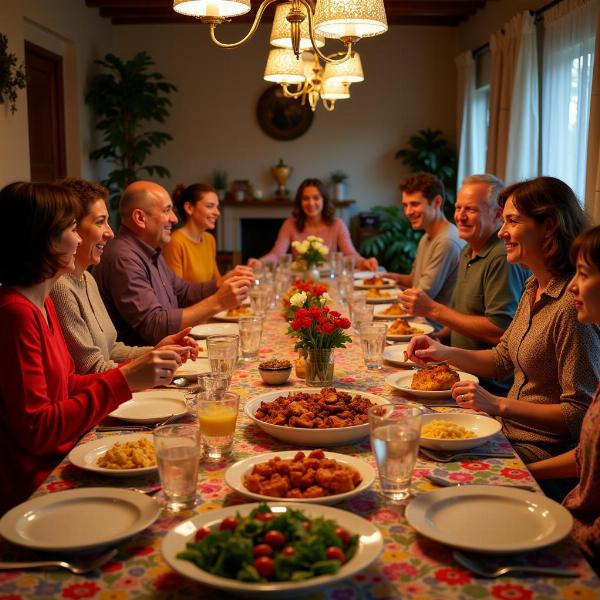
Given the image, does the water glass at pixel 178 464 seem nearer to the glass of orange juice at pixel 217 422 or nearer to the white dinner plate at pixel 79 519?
the white dinner plate at pixel 79 519

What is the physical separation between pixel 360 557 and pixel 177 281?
9.52 feet

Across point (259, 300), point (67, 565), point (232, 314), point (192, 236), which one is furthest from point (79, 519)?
point (192, 236)

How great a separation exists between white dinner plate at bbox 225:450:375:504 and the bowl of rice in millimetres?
187

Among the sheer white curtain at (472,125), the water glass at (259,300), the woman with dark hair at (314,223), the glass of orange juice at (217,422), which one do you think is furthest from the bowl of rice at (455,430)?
the sheer white curtain at (472,125)

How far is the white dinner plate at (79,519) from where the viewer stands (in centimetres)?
112

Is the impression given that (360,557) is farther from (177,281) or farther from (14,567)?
(177,281)

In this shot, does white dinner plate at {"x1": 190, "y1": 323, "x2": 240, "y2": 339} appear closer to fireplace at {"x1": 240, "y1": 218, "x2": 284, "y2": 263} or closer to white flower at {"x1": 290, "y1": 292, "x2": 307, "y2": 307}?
white flower at {"x1": 290, "y1": 292, "x2": 307, "y2": 307}

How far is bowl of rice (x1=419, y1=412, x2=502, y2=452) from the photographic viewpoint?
152cm

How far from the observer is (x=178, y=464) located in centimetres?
126

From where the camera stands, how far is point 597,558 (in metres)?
1.38

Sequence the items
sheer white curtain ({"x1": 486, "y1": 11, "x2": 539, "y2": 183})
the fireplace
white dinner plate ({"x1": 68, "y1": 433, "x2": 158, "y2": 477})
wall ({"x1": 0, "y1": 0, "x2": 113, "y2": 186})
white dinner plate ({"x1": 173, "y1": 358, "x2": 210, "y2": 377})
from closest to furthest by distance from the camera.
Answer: white dinner plate ({"x1": 68, "y1": 433, "x2": 158, "y2": 477}), white dinner plate ({"x1": 173, "y1": 358, "x2": 210, "y2": 377}), wall ({"x1": 0, "y1": 0, "x2": 113, "y2": 186}), sheer white curtain ({"x1": 486, "y1": 11, "x2": 539, "y2": 183}), the fireplace

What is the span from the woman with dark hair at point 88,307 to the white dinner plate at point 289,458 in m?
0.69

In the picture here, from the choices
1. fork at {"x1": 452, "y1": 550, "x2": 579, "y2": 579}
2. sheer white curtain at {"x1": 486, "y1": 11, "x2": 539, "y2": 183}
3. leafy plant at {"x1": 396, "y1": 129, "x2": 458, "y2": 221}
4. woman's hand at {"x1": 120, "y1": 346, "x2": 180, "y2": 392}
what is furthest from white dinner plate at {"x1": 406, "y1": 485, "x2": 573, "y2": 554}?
leafy plant at {"x1": 396, "y1": 129, "x2": 458, "y2": 221}

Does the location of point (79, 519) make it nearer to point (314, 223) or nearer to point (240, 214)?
point (314, 223)
